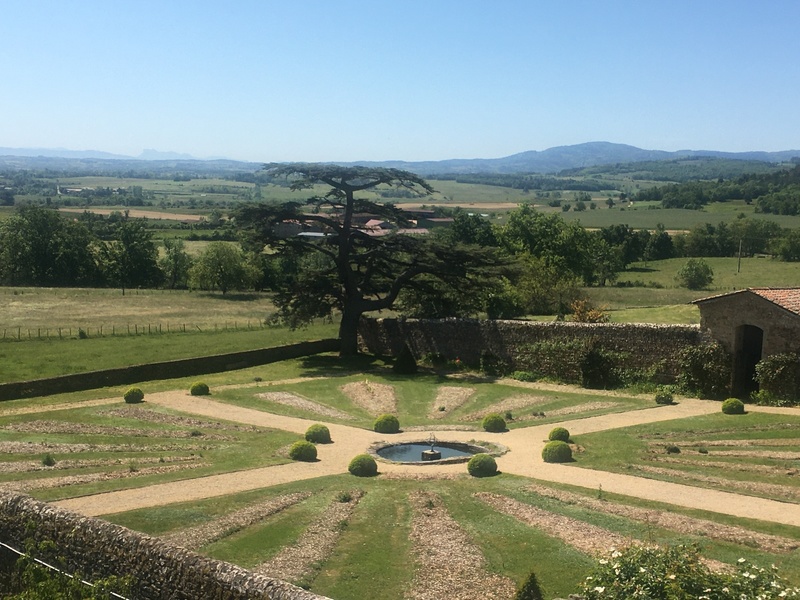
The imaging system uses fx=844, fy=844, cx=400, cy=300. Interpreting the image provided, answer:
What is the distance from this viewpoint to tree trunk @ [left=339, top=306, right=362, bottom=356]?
167ft

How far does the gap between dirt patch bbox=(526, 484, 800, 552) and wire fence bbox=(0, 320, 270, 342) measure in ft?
114

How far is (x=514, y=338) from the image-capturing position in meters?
44.9

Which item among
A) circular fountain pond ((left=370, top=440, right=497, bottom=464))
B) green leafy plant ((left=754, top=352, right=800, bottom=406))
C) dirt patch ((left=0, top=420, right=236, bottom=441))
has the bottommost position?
dirt patch ((left=0, top=420, right=236, bottom=441))

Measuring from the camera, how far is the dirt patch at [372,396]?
37562mm

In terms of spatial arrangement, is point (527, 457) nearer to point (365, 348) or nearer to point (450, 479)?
point (450, 479)

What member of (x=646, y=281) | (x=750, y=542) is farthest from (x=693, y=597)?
(x=646, y=281)

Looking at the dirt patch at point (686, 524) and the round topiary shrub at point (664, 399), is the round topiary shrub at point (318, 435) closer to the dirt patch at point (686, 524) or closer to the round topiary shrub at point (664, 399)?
the dirt patch at point (686, 524)

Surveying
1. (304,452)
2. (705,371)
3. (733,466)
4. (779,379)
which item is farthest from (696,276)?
(304,452)

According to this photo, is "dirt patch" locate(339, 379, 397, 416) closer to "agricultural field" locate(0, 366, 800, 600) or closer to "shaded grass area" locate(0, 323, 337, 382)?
"agricultural field" locate(0, 366, 800, 600)

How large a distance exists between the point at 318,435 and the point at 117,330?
29732mm

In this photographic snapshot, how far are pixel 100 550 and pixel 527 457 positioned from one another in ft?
53.8

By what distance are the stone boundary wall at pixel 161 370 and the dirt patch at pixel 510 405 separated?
16.1 metres

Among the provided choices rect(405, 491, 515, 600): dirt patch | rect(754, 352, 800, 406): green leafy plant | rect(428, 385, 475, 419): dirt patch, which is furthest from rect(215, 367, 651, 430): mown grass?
rect(405, 491, 515, 600): dirt patch

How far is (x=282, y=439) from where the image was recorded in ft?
105
